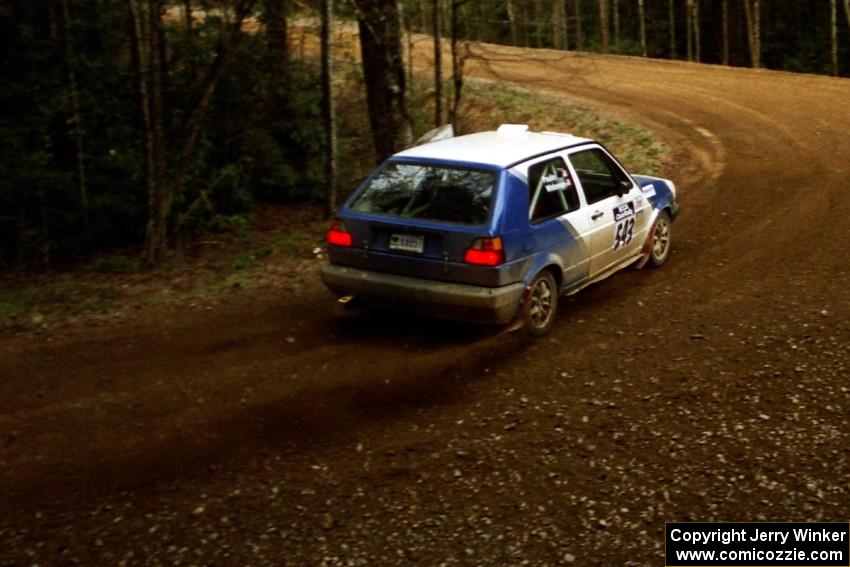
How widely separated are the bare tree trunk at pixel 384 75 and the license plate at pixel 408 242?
5050 millimetres

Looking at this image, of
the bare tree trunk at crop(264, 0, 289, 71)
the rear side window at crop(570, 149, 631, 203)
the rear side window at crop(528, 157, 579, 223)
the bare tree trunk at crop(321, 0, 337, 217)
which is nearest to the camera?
the rear side window at crop(528, 157, 579, 223)

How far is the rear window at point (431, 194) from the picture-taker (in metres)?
7.51

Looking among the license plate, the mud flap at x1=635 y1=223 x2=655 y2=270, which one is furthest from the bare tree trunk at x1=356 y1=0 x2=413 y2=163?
the license plate

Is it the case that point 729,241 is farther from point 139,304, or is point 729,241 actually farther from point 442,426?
point 139,304

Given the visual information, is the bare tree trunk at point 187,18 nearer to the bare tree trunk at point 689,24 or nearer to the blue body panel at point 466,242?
the blue body panel at point 466,242

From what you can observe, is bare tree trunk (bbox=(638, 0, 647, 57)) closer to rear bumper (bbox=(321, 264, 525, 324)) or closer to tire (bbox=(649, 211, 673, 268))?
tire (bbox=(649, 211, 673, 268))

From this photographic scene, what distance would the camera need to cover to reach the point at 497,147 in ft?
26.8

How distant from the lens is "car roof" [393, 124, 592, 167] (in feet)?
25.7

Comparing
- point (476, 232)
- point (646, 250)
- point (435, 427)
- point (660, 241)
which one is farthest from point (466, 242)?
point (660, 241)

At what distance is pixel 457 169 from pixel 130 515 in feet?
12.9

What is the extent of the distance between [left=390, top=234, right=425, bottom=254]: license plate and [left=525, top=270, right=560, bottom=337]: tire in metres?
0.98

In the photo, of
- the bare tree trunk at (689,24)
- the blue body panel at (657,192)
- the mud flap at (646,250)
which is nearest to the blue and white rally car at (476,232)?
the mud flap at (646,250)

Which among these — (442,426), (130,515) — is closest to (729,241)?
(442,426)

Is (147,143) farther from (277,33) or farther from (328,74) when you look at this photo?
(277,33)
